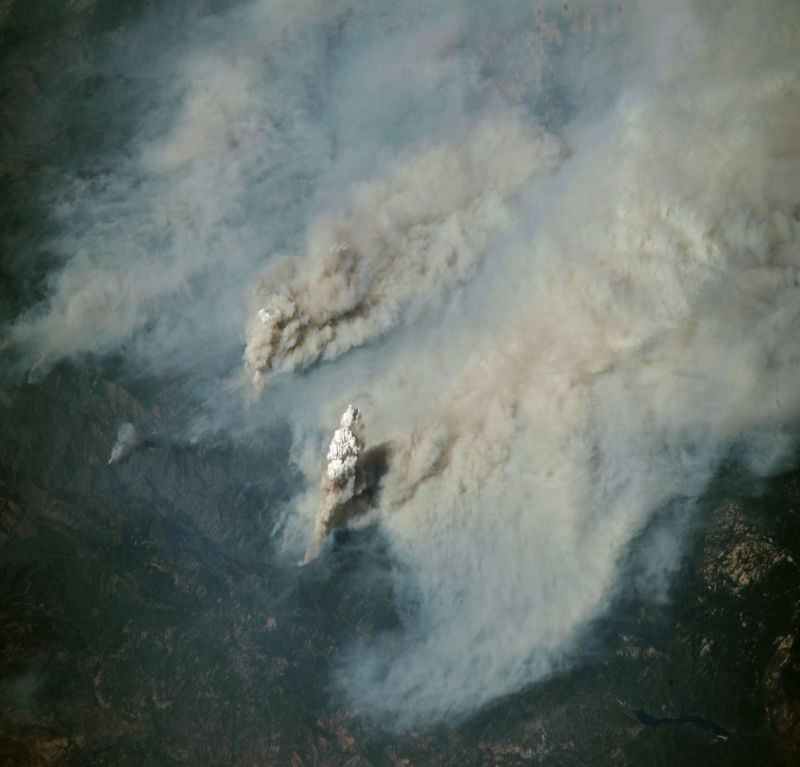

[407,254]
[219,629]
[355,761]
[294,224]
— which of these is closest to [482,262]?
[407,254]

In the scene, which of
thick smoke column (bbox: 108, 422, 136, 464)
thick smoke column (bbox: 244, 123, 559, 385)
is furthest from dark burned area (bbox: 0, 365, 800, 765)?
thick smoke column (bbox: 244, 123, 559, 385)

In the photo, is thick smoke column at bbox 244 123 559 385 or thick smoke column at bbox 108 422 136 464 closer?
thick smoke column at bbox 244 123 559 385

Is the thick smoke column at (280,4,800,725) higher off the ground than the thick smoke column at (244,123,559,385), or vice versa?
the thick smoke column at (244,123,559,385)

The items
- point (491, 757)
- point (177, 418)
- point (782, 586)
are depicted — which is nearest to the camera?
point (782, 586)

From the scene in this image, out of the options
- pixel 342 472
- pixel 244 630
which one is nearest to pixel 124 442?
pixel 244 630

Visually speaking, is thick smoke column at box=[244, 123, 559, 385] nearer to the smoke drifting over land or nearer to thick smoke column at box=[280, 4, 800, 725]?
the smoke drifting over land

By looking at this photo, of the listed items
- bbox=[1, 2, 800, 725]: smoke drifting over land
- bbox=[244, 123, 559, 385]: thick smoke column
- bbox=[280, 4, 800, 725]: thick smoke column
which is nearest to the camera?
bbox=[280, 4, 800, 725]: thick smoke column

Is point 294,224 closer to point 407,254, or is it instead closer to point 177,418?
point 407,254

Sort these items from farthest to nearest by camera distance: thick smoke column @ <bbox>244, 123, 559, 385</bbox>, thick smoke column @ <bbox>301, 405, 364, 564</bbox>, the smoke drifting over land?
thick smoke column @ <bbox>244, 123, 559, 385</bbox>
thick smoke column @ <bbox>301, 405, 364, 564</bbox>
the smoke drifting over land
